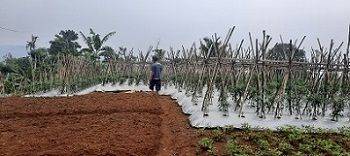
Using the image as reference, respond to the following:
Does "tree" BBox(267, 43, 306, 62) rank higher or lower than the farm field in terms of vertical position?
higher

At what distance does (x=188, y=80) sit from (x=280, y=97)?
6541 mm

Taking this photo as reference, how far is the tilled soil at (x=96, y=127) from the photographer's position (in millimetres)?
7719

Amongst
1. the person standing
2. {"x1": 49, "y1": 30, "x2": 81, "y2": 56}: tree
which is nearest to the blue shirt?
the person standing

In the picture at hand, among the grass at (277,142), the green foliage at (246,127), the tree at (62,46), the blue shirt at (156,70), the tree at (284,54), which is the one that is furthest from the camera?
the tree at (62,46)

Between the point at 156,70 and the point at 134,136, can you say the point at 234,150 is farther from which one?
the point at 156,70

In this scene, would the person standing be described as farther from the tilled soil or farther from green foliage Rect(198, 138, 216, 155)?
green foliage Rect(198, 138, 216, 155)

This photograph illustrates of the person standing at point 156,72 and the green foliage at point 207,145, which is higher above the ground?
the person standing at point 156,72

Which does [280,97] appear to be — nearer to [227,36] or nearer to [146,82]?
[227,36]

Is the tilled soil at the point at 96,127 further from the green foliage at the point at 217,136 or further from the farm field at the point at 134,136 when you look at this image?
the green foliage at the point at 217,136

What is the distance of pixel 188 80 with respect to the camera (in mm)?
17094

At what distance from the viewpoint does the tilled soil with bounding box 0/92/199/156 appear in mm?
7719

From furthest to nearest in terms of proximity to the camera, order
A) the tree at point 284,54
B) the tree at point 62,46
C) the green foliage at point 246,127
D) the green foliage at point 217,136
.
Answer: the tree at point 62,46 < the tree at point 284,54 < the green foliage at point 246,127 < the green foliage at point 217,136

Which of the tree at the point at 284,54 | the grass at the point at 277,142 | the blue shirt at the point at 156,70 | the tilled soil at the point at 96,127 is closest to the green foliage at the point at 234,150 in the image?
the grass at the point at 277,142

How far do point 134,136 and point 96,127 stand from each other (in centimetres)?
115
